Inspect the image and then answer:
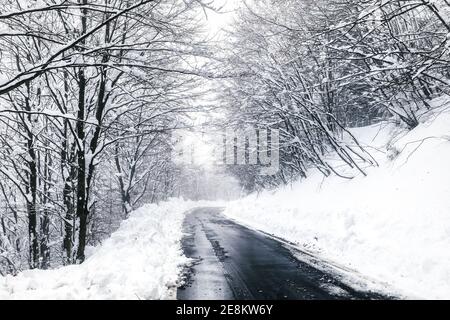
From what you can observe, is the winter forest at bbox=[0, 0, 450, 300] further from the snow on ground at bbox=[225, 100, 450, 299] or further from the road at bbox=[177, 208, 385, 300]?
the road at bbox=[177, 208, 385, 300]

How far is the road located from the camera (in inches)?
235

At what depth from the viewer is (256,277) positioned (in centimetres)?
731

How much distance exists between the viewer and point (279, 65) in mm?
16750

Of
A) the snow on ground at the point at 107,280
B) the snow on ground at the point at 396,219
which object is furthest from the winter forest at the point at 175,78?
the snow on ground at the point at 107,280

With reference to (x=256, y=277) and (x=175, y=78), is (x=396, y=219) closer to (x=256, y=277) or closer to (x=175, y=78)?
(x=256, y=277)

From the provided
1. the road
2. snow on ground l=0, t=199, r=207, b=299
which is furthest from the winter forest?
Result: the road

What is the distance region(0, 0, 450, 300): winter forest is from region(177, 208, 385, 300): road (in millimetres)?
3343

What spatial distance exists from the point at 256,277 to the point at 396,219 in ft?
14.0

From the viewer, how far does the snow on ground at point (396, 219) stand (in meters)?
6.86

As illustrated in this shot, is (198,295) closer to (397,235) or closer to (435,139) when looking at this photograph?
(397,235)

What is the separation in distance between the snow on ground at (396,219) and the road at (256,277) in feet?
2.96

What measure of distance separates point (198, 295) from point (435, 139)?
29.1 feet
